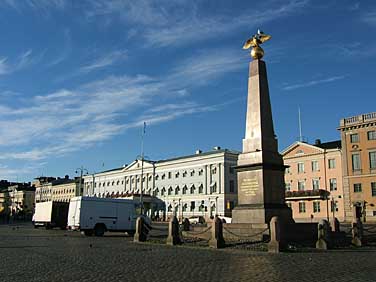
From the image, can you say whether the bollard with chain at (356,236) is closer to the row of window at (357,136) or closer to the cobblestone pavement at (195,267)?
the cobblestone pavement at (195,267)

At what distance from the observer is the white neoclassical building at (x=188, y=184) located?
85.6 m

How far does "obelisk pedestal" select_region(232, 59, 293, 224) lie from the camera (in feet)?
71.1

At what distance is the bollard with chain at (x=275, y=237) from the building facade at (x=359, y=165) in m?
46.5

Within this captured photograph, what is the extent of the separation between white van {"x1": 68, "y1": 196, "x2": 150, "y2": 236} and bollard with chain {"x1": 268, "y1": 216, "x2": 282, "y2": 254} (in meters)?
18.9

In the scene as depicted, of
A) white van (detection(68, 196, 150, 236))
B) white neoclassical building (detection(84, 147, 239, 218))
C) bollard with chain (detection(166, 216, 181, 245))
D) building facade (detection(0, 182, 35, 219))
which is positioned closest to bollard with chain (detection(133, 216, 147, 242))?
bollard with chain (detection(166, 216, 181, 245))

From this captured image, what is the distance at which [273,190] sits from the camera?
21953 millimetres

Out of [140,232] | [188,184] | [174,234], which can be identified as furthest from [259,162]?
[188,184]

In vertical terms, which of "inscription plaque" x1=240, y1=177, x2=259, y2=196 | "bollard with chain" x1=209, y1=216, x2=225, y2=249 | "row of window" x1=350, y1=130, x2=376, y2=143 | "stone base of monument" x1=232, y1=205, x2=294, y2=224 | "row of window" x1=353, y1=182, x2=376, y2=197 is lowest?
"bollard with chain" x1=209, y1=216, x2=225, y2=249

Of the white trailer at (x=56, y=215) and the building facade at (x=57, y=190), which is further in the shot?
the building facade at (x=57, y=190)

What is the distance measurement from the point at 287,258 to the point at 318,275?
157 inches

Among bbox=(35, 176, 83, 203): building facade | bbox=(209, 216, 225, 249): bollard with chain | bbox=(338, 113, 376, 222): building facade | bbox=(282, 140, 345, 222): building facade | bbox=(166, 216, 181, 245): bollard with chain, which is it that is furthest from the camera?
bbox=(35, 176, 83, 203): building facade

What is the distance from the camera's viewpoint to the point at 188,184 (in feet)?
304

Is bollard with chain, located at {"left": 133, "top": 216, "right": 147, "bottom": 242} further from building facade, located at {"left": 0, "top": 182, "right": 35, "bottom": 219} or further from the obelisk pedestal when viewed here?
building facade, located at {"left": 0, "top": 182, "right": 35, "bottom": 219}

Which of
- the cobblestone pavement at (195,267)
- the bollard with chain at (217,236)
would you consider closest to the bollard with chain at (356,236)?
the cobblestone pavement at (195,267)
